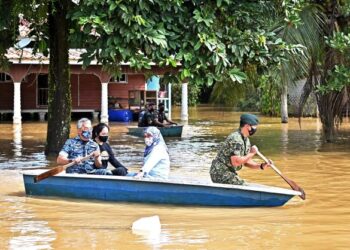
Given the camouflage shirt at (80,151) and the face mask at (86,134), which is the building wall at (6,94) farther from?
the face mask at (86,134)

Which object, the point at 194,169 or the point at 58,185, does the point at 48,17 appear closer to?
the point at 194,169

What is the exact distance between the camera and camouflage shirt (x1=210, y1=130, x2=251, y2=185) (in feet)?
35.7

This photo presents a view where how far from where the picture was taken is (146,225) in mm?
9523

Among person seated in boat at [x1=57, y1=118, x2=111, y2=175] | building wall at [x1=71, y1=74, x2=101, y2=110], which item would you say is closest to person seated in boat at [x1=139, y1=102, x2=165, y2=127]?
building wall at [x1=71, y1=74, x2=101, y2=110]

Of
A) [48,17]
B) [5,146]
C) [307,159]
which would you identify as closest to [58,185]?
[48,17]

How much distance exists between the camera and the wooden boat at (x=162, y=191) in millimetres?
10883

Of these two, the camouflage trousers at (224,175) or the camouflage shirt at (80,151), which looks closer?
the camouflage trousers at (224,175)

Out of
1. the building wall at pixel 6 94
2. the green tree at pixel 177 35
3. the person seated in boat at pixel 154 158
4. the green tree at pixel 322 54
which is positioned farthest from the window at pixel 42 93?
the person seated in boat at pixel 154 158

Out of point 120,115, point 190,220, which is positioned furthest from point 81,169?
point 120,115

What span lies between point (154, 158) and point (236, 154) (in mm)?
1324

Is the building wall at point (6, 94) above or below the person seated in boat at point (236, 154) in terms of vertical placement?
above

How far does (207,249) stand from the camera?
859 cm

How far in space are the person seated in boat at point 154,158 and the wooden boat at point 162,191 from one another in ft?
0.99

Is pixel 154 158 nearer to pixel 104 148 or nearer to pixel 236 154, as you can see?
pixel 104 148
